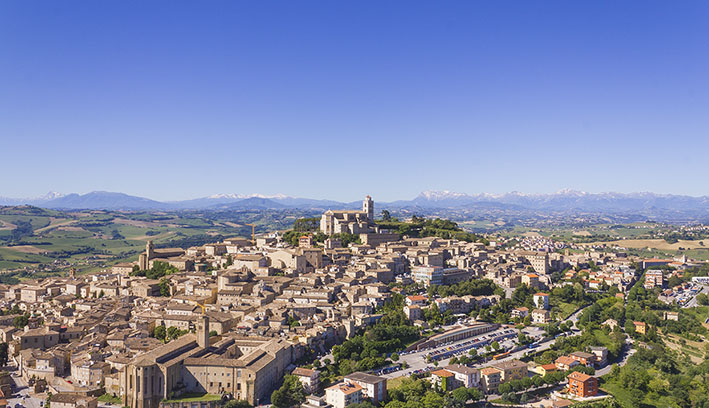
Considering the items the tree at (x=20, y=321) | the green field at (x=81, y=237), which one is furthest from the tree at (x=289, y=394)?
the green field at (x=81, y=237)

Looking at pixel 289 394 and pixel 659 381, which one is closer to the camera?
pixel 289 394

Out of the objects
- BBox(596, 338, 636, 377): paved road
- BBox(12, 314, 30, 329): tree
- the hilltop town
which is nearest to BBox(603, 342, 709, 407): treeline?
the hilltop town

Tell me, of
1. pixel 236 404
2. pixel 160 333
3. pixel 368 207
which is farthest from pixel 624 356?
pixel 368 207

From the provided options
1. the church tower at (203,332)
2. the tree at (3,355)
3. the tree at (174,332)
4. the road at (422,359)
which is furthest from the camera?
the tree at (174,332)

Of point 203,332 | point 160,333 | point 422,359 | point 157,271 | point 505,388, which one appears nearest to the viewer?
point 505,388

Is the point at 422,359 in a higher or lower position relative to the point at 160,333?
lower

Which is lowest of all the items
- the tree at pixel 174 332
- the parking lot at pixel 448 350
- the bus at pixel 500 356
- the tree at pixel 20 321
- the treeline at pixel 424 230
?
the bus at pixel 500 356

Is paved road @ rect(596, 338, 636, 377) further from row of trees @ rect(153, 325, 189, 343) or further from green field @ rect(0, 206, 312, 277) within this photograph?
green field @ rect(0, 206, 312, 277)

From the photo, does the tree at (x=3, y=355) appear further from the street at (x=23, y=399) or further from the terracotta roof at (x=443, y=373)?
the terracotta roof at (x=443, y=373)

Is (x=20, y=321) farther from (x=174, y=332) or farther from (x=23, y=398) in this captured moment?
(x=174, y=332)
